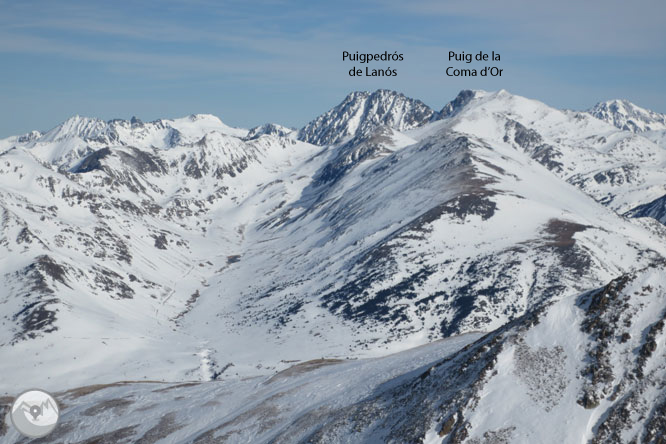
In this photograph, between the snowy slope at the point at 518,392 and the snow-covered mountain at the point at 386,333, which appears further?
the snow-covered mountain at the point at 386,333

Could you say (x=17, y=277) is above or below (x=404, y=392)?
above

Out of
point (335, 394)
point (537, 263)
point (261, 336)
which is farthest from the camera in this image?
point (261, 336)

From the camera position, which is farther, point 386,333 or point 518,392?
point 386,333

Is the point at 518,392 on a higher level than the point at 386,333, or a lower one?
higher

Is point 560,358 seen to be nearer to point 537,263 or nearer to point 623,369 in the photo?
point 623,369

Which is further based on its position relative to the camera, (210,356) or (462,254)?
(462,254)

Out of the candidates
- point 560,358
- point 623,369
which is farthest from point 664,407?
point 560,358

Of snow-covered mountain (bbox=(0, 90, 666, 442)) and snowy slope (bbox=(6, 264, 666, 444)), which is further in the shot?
snow-covered mountain (bbox=(0, 90, 666, 442))

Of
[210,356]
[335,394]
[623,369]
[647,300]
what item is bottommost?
[210,356]

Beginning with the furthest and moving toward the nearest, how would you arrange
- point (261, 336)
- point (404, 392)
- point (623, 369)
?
point (261, 336) → point (404, 392) → point (623, 369)
